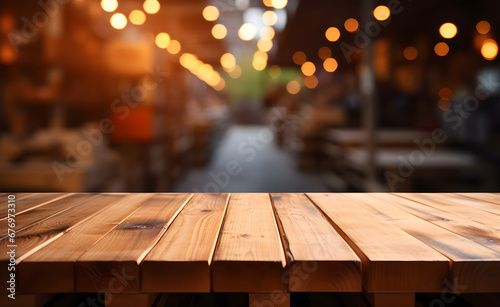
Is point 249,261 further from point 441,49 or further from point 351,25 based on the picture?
point 351,25

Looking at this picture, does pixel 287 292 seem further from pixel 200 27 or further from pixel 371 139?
pixel 200 27

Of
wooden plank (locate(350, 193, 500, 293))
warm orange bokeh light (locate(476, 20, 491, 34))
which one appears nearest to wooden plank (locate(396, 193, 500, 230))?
wooden plank (locate(350, 193, 500, 293))

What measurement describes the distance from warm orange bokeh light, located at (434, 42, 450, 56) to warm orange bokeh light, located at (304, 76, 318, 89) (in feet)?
40.8

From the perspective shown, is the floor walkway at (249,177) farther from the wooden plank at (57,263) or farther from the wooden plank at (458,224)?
the wooden plank at (57,263)

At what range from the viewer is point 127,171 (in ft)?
15.5

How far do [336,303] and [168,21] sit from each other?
744cm

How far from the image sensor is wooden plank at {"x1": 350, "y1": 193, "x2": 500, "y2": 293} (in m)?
0.85

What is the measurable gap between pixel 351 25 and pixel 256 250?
322 inches

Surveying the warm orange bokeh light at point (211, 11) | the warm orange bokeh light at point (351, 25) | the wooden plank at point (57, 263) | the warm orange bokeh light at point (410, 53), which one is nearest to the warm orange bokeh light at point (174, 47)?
the warm orange bokeh light at point (211, 11)

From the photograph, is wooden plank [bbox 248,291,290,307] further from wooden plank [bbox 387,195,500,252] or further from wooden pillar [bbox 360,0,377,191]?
wooden pillar [bbox 360,0,377,191]

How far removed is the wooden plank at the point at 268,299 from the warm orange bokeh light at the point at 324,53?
1077 centimetres

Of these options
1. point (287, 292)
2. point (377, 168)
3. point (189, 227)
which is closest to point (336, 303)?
point (287, 292)

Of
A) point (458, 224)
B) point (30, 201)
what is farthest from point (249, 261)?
point (30, 201)

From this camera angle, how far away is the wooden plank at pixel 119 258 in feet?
2.81
